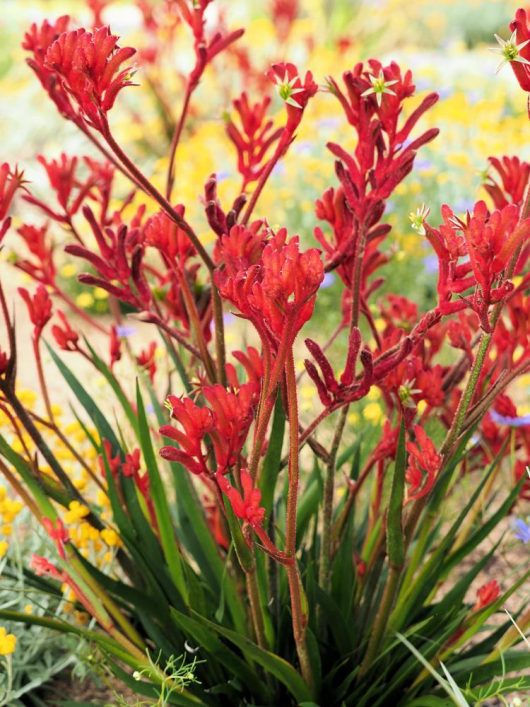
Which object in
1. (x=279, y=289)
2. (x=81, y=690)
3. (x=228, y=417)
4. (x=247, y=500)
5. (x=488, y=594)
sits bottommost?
(x=81, y=690)

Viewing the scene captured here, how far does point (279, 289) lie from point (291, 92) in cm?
41

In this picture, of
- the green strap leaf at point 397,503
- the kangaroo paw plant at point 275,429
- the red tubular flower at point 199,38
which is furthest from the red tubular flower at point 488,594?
the red tubular flower at point 199,38

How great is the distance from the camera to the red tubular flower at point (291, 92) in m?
1.31

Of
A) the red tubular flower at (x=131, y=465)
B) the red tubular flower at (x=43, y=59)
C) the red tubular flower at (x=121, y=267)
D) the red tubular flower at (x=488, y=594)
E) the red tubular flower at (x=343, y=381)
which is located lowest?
the red tubular flower at (x=488, y=594)

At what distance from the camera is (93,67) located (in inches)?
46.4

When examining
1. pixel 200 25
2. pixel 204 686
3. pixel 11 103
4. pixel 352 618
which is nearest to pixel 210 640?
pixel 204 686

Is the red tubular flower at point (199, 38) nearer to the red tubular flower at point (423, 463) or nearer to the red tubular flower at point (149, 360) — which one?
the red tubular flower at point (149, 360)

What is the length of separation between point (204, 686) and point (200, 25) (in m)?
1.21

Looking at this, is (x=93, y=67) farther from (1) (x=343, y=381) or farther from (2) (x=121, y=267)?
(1) (x=343, y=381)

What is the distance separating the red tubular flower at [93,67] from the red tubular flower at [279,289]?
0.30m

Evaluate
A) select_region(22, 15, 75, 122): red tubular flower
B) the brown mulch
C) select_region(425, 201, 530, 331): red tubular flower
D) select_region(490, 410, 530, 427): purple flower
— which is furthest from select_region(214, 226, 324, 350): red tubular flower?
the brown mulch

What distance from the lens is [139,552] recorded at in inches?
68.3

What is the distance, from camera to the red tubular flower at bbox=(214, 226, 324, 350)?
1004mm

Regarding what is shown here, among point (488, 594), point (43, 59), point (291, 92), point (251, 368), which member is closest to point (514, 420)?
point (488, 594)
